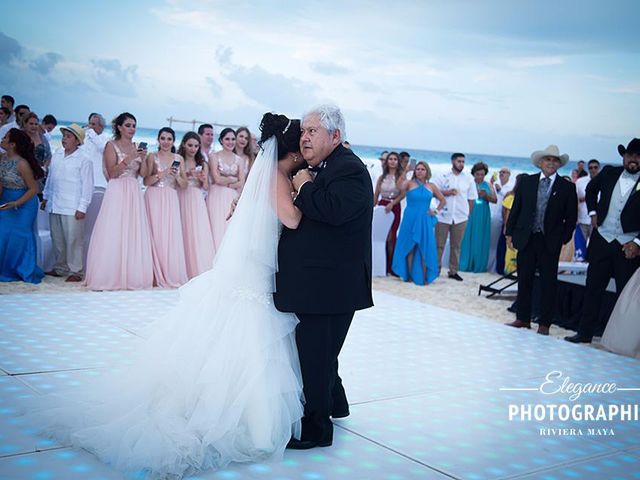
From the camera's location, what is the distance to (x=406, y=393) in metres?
4.44

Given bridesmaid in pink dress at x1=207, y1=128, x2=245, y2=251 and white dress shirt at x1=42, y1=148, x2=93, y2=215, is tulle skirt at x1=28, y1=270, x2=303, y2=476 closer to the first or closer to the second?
white dress shirt at x1=42, y1=148, x2=93, y2=215

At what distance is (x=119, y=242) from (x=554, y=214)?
4210mm

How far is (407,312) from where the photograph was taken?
7.18 metres

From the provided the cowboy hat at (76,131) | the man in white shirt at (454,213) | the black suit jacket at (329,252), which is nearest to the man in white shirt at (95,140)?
the cowboy hat at (76,131)

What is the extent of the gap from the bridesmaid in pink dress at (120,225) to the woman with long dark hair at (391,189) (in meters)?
3.61

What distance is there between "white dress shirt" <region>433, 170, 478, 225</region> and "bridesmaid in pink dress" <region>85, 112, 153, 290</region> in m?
4.65

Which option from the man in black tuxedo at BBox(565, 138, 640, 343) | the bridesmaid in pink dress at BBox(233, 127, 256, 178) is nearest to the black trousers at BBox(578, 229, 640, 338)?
the man in black tuxedo at BBox(565, 138, 640, 343)

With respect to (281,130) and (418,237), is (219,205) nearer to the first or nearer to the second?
(418,237)

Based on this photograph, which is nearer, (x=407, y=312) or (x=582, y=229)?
(x=407, y=312)

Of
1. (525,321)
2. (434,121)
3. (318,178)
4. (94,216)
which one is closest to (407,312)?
(525,321)

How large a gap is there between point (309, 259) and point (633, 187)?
13.0ft

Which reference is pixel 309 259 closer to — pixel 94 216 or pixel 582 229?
pixel 94 216

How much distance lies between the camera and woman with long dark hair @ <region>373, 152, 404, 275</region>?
9906 millimetres

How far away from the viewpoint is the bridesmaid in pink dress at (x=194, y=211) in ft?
26.2
